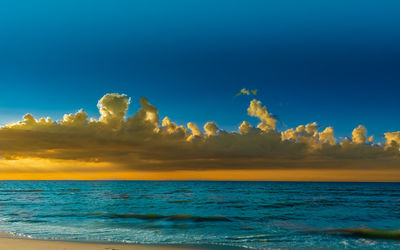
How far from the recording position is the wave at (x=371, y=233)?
69.9 feet

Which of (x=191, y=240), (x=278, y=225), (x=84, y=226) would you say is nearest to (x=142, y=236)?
(x=191, y=240)

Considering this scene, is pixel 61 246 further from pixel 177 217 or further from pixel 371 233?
pixel 371 233

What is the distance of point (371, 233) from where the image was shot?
22.3m

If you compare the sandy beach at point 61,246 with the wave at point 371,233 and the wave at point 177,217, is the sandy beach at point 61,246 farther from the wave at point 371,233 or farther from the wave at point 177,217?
the wave at point 371,233

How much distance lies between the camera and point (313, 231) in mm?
22406

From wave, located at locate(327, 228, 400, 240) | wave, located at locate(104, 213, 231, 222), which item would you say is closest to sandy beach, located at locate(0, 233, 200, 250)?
wave, located at locate(104, 213, 231, 222)

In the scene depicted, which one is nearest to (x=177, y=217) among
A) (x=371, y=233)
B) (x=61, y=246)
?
(x=61, y=246)

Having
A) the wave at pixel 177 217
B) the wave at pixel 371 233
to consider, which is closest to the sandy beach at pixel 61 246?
the wave at pixel 177 217

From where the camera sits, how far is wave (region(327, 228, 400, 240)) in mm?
21312

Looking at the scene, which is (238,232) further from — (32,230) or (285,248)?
(32,230)

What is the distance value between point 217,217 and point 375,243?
48.6 ft

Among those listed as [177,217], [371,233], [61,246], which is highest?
[61,246]

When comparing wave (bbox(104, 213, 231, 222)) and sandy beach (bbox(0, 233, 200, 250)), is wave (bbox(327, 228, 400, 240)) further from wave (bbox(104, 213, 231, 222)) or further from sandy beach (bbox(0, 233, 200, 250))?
sandy beach (bbox(0, 233, 200, 250))

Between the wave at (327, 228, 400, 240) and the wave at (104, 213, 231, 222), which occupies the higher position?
the wave at (327, 228, 400, 240)
